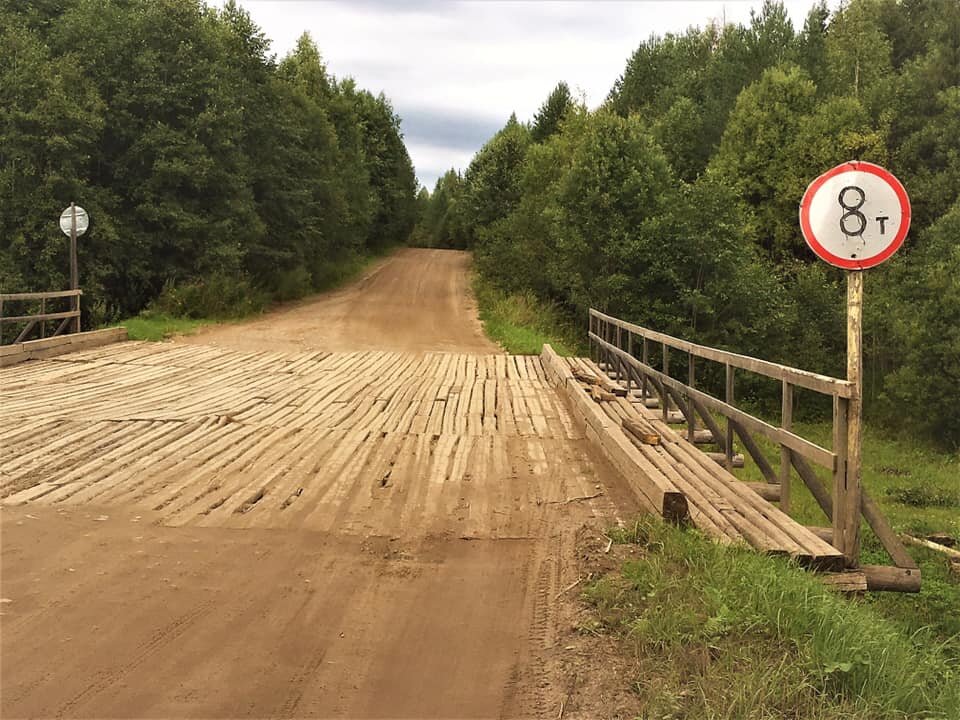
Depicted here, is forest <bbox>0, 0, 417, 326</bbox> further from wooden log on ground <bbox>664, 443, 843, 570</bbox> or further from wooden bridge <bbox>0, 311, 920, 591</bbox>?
wooden log on ground <bbox>664, 443, 843, 570</bbox>

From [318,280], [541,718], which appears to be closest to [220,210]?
[318,280]

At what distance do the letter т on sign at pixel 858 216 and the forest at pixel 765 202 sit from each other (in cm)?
1874

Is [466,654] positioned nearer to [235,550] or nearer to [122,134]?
[235,550]

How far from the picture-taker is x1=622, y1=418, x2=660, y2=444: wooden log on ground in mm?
7301

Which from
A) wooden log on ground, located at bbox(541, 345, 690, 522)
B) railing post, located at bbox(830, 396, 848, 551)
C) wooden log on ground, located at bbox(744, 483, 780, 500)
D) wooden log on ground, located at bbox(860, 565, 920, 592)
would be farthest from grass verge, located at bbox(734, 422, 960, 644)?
wooden log on ground, located at bbox(541, 345, 690, 522)

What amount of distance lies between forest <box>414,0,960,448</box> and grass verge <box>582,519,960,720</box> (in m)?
19.8

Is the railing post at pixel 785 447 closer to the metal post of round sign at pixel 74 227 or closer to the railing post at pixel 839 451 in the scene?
the railing post at pixel 839 451

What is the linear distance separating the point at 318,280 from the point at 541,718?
100ft

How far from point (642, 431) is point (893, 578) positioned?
2972 millimetres

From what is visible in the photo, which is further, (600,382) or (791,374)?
(600,382)

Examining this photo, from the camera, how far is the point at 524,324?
2152cm

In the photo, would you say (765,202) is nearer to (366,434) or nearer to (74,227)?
(74,227)

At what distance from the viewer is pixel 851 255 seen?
456 cm

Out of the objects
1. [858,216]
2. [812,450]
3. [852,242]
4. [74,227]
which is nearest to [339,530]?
[812,450]
